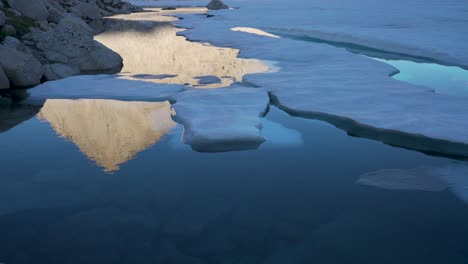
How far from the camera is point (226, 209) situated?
4.45 metres

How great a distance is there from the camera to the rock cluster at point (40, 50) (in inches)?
401

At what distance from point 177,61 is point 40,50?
3960 mm

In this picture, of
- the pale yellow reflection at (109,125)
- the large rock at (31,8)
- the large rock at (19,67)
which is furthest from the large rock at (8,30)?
the pale yellow reflection at (109,125)

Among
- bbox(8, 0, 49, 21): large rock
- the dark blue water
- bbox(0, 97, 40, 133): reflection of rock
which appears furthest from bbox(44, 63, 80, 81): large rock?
the dark blue water

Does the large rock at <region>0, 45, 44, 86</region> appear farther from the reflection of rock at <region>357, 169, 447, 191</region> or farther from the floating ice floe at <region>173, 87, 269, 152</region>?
the reflection of rock at <region>357, 169, 447, 191</region>

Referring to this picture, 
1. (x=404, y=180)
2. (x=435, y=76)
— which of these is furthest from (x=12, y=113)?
Result: (x=435, y=76)

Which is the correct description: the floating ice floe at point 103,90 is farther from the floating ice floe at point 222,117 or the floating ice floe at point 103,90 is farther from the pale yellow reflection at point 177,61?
the pale yellow reflection at point 177,61

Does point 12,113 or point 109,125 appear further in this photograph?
point 12,113

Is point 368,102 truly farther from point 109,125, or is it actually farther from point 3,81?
point 3,81

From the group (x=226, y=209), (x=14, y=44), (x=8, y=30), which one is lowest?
(x=226, y=209)

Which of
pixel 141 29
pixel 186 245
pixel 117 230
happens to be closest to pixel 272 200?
pixel 186 245

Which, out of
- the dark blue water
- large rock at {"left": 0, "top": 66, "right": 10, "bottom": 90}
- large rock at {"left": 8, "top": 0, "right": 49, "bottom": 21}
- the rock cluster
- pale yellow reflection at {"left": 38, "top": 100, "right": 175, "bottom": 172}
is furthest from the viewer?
large rock at {"left": 8, "top": 0, "right": 49, "bottom": 21}

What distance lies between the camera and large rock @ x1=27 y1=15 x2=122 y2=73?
1216cm

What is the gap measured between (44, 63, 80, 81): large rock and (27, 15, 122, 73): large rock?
2.02 ft
